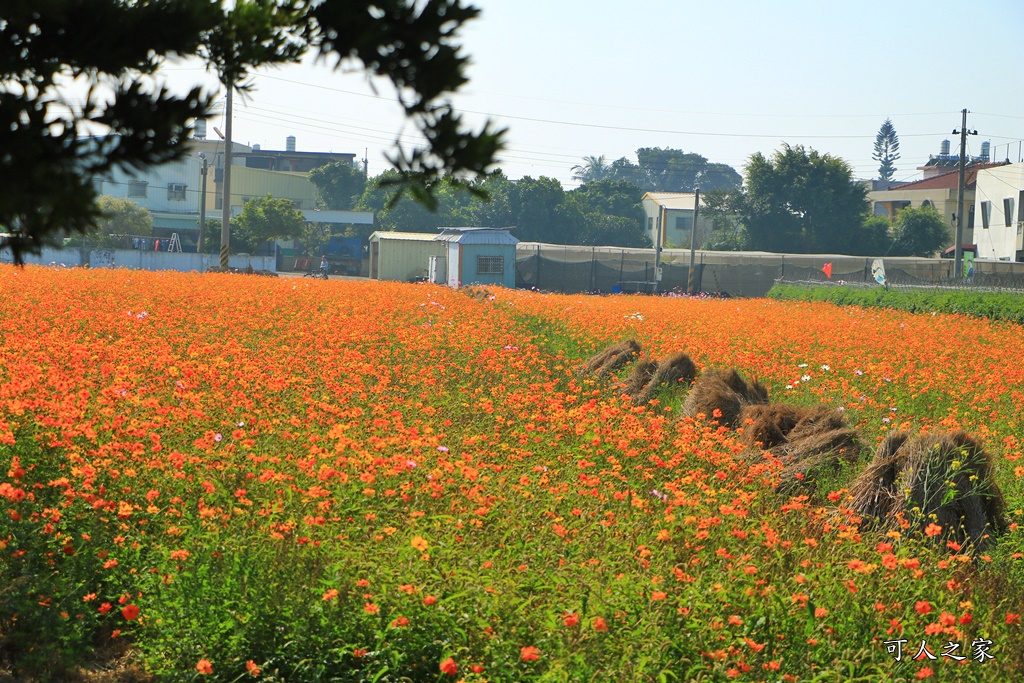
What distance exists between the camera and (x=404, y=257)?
38.8 meters

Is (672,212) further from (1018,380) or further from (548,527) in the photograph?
(548,527)

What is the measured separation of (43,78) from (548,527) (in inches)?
111

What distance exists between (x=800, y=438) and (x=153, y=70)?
5450mm

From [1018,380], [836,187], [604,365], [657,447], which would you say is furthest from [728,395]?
[836,187]

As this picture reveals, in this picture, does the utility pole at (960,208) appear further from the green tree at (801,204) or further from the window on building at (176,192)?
the window on building at (176,192)

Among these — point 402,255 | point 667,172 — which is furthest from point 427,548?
point 667,172

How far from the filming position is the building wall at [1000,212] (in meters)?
44.8

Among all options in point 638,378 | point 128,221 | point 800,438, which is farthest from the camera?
point 128,221

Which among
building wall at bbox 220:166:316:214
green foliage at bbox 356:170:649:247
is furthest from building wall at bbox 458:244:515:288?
building wall at bbox 220:166:316:214

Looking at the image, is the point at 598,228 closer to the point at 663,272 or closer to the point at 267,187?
the point at 267,187

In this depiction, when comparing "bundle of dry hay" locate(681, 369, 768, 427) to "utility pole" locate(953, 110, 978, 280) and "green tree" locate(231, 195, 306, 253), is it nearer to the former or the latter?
"utility pole" locate(953, 110, 978, 280)

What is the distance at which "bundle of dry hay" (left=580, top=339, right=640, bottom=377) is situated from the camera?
1109 cm

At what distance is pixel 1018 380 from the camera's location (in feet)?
34.2

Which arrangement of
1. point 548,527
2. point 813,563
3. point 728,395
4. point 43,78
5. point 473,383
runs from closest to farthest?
point 43,78 → point 813,563 → point 548,527 → point 728,395 → point 473,383
